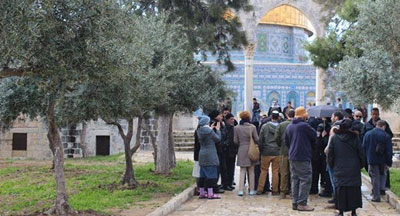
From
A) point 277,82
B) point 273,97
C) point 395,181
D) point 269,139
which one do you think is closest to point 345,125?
point 269,139

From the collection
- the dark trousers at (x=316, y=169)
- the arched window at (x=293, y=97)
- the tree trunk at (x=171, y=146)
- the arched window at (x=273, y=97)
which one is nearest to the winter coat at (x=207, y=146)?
the dark trousers at (x=316, y=169)

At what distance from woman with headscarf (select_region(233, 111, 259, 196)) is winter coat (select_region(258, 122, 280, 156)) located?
0.22 metres

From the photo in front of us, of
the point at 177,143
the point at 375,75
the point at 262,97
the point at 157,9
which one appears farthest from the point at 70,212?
the point at 262,97

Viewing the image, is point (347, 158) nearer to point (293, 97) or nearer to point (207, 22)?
point (207, 22)

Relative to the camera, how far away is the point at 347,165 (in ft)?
26.2

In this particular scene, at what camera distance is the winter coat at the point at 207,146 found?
10.2 m

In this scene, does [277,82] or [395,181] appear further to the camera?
[277,82]

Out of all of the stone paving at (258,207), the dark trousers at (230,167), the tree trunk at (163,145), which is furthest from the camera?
the tree trunk at (163,145)

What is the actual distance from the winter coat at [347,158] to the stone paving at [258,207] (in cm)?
97

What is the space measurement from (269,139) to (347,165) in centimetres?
273

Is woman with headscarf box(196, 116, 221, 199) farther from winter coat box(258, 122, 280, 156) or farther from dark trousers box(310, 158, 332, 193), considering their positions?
dark trousers box(310, 158, 332, 193)

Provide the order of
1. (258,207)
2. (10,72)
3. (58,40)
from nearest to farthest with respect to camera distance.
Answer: (58,40)
(10,72)
(258,207)

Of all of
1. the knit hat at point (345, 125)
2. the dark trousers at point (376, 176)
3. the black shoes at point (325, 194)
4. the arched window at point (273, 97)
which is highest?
the arched window at point (273, 97)

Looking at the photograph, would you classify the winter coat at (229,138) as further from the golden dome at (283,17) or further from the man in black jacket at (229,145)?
the golden dome at (283,17)
